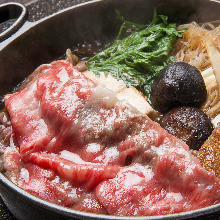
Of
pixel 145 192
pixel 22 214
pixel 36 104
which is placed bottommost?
pixel 145 192

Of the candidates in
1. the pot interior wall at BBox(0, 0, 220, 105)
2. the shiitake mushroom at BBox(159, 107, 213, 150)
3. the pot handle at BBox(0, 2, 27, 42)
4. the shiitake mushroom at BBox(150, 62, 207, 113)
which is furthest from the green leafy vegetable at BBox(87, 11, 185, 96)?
the pot handle at BBox(0, 2, 27, 42)

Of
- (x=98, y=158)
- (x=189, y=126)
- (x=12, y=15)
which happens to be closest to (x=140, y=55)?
(x=189, y=126)

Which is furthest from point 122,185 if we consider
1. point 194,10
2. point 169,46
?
point 194,10

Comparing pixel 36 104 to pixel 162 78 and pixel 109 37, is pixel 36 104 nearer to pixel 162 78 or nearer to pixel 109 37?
pixel 162 78

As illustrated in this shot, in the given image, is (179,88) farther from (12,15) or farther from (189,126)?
(12,15)

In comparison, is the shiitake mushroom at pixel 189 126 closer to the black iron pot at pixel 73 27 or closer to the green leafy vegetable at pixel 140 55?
the green leafy vegetable at pixel 140 55

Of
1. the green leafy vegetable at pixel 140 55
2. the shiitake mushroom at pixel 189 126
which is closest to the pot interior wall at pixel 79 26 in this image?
the green leafy vegetable at pixel 140 55
